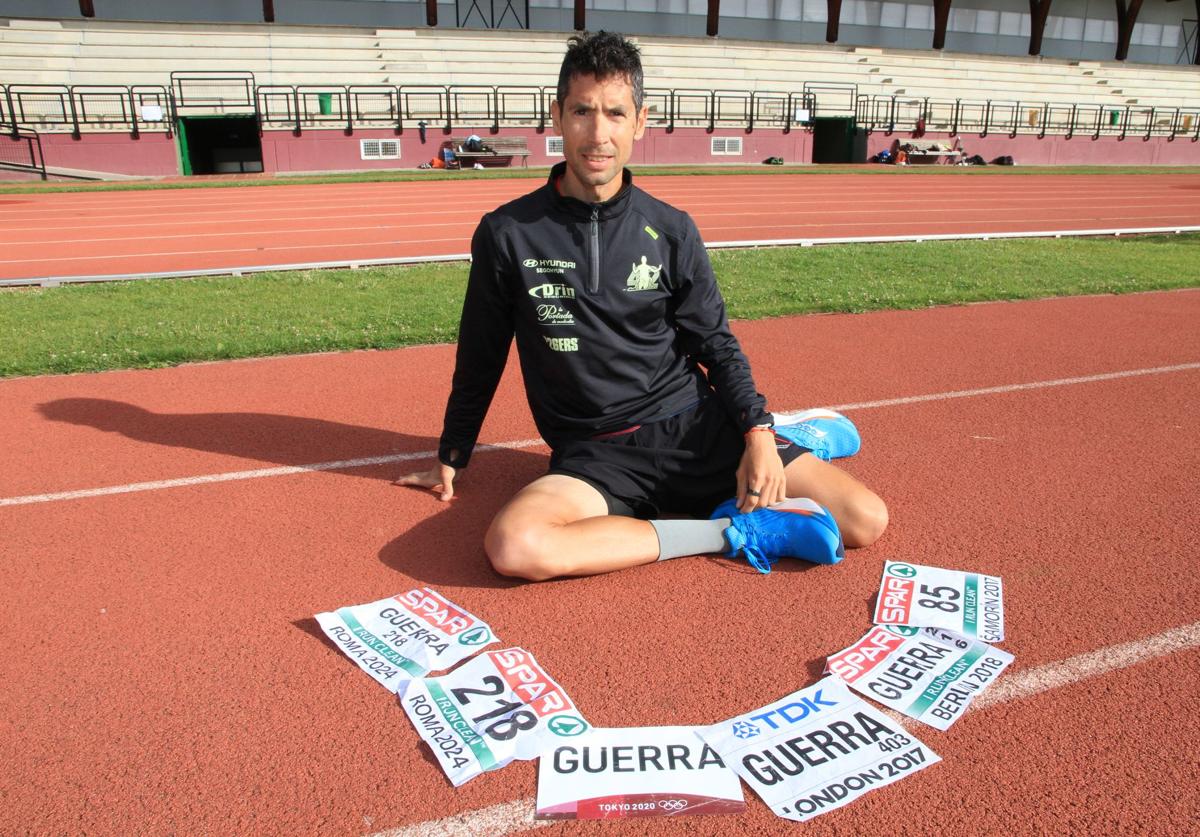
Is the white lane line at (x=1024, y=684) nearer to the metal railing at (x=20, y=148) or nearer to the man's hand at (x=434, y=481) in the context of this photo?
the man's hand at (x=434, y=481)

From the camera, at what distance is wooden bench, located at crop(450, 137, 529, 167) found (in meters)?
26.3

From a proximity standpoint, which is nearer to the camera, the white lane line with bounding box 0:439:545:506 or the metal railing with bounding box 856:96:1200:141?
the white lane line with bounding box 0:439:545:506

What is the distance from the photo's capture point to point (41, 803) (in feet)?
7.01

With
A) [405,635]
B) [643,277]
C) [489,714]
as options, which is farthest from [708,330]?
[489,714]

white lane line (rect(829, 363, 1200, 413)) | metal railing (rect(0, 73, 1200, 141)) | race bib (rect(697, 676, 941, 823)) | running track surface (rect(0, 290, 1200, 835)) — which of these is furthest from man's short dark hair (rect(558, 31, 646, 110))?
metal railing (rect(0, 73, 1200, 141))

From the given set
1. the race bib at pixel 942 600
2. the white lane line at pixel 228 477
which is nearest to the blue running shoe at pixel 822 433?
the race bib at pixel 942 600

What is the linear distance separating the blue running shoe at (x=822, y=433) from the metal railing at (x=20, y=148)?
25.4 metres

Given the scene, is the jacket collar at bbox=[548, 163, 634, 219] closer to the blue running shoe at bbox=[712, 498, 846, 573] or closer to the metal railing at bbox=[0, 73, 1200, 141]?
the blue running shoe at bbox=[712, 498, 846, 573]

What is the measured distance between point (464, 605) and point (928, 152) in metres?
32.5

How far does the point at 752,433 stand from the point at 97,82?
30656 mm

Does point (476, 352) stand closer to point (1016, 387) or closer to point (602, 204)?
point (602, 204)

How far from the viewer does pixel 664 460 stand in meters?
3.42

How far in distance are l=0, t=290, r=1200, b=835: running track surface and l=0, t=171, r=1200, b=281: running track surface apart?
5.76 metres

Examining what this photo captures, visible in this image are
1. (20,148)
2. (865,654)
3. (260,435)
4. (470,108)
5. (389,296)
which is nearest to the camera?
(865,654)
